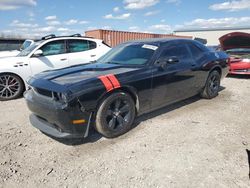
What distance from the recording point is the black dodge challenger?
10.3 feet

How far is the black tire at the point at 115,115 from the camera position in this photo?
3.39m

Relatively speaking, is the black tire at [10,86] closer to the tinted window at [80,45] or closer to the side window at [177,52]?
the tinted window at [80,45]

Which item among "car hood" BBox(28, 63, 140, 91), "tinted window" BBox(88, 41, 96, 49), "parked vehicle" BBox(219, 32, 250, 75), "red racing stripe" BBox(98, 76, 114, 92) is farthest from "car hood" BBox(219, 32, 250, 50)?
"red racing stripe" BBox(98, 76, 114, 92)

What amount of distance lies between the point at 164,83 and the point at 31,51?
4042mm

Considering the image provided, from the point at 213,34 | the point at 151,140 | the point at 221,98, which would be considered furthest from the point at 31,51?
the point at 213,34

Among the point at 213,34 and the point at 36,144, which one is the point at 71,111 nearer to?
the point at 36,144

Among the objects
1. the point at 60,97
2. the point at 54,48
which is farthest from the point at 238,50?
the point at 60,97

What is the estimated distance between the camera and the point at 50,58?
255 inches

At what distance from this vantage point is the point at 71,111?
3.07m

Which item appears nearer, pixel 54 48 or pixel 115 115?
pixel 115 115

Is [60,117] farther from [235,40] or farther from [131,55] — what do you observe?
[235,40]

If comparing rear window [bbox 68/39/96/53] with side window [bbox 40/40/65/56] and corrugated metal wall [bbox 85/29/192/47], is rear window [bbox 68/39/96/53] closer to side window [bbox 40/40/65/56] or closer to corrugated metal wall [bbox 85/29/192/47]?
side window [bbox 40/40/65/56]

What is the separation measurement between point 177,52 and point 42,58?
12.4 feet

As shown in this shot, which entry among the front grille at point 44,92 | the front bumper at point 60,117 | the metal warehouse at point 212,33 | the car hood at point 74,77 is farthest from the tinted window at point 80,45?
the metal warehouse at point 212,33
